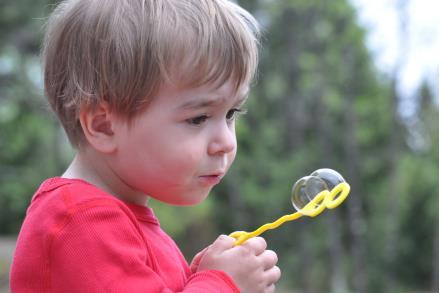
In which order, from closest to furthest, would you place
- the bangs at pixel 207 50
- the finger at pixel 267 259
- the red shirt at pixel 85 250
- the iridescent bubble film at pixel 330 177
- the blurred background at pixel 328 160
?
1. the red shirt at pixel 85 250
2. the bangs at pixel 207 50
3. the finger at pixel 267 259
4. the iridescent bubble film at pixel 330 177
5. the blurred background at pixel 328 160

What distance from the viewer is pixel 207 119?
5.24ft

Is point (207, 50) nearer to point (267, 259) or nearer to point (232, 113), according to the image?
point (232, 113)

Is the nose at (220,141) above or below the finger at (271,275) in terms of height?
above

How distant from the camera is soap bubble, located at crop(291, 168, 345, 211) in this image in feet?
5.90

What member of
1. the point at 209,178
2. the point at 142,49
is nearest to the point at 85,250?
the point at 209,178

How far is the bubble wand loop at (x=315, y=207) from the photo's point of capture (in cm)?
166

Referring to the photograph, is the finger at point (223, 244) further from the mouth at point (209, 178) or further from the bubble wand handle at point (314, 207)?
the mouth at point (209, 178)

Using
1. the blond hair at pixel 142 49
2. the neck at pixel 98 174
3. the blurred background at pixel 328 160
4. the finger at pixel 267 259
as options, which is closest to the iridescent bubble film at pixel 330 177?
the finger at pixel 267 259

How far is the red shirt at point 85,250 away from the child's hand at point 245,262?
0.03 metres

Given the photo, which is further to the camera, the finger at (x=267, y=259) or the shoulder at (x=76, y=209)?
the finger at (x=267, y=259)

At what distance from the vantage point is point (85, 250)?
1443mm

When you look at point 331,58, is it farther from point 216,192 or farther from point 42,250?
point 42,250

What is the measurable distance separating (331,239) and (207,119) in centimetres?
2081

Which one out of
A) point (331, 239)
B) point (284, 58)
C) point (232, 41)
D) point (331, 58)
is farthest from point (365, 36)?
point (232, 41)
